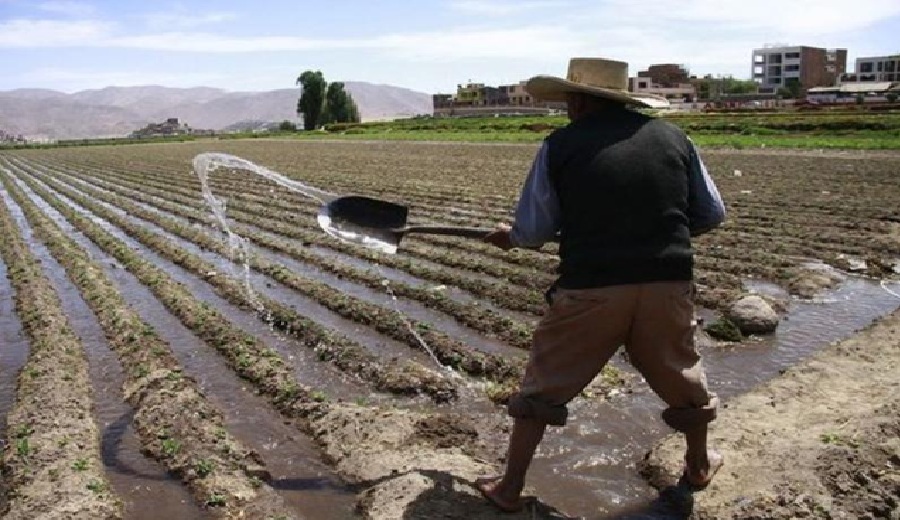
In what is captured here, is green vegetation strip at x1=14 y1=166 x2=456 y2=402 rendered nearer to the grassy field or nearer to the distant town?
the grassy field

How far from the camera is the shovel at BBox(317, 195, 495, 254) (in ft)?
15.5

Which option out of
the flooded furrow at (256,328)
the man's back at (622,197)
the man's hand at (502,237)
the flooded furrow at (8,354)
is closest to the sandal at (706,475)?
the man's back at (622,197)

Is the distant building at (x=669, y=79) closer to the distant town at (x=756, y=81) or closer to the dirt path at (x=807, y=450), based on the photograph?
the distant town at (x=756, y=81)

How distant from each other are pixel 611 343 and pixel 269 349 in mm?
3602

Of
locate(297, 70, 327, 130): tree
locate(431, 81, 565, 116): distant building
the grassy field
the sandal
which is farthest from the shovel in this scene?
locate(431, 81, 565, 116): distant building

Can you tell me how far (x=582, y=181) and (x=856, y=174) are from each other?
16.5 m

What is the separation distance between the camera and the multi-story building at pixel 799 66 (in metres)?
100

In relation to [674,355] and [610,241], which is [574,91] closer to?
[610,241]

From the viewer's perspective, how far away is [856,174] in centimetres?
1716

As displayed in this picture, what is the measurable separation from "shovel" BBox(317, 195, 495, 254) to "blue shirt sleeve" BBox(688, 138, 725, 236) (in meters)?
1.88

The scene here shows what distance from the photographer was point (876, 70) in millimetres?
94188

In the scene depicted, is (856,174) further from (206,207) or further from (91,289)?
(91,289)

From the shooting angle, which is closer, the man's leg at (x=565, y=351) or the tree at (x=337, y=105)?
the man's leg at (x=565, y=351)

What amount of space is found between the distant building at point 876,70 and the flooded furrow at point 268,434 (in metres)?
100
